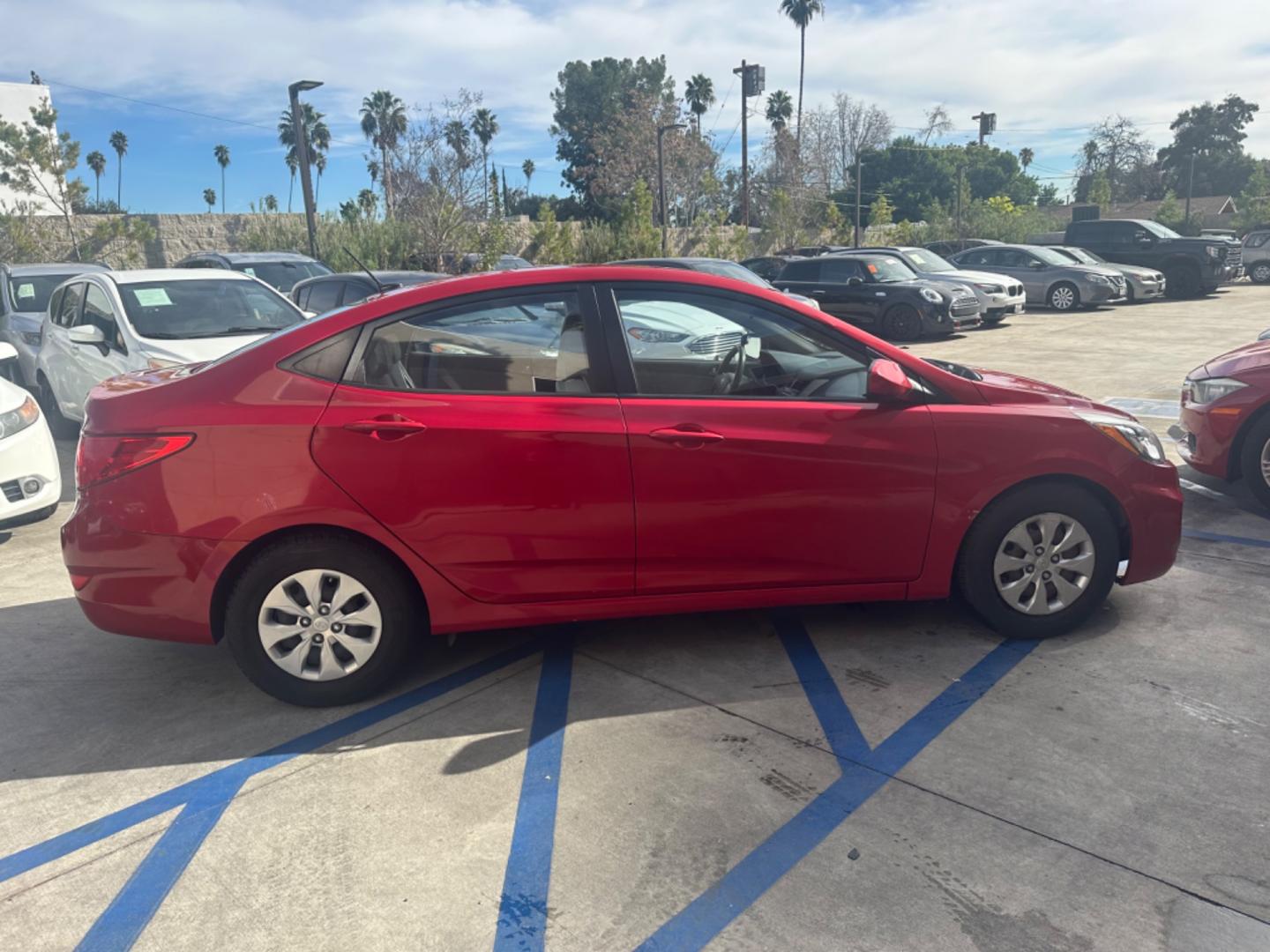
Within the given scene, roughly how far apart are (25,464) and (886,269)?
14.9m

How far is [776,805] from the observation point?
121 inches

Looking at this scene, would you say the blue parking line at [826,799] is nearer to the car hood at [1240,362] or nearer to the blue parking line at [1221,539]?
the blue parking line at [1221,539]

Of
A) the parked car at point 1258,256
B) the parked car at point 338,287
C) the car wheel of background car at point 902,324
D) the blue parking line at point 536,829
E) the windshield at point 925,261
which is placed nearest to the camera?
the blue parking line at point 536,829

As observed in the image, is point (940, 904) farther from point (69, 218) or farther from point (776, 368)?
point (69, 218)

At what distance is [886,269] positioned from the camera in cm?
1780

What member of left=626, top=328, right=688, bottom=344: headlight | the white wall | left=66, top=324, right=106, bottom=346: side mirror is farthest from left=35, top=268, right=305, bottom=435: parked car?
the white wall

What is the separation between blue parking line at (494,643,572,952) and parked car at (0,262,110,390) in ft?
28.8

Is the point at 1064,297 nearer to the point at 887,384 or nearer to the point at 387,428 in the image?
the point at 887,384

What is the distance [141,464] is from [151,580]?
17.3 inches

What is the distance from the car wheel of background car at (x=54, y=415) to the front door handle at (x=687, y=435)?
25.8 feet

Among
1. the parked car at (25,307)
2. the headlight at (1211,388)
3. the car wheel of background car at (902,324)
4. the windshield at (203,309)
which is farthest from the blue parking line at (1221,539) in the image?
the car wheel of background car at (902,324)

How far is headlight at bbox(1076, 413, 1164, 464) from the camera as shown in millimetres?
4172

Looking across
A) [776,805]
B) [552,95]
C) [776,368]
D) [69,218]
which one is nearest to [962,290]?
[776,368]

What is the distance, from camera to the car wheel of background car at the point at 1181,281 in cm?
2268
